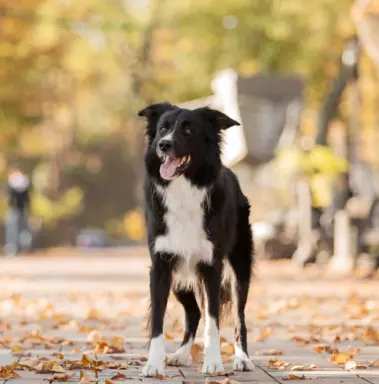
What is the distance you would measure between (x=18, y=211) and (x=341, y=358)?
20512 mm

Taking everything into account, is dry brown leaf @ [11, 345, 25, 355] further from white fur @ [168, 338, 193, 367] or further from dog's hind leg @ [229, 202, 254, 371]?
dog's hind leg @ [229, 202, 254, 371]

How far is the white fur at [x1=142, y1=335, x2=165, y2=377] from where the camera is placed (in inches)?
256

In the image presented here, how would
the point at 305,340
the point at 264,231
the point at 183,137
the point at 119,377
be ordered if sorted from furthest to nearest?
the point at 264,231 < the point at 305,340 < the point at 183,137 < the point at 119,377

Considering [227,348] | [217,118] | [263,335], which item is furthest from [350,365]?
[263,335]

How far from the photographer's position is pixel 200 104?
2358cm

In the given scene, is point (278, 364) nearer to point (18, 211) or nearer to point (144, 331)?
point (144, 331)

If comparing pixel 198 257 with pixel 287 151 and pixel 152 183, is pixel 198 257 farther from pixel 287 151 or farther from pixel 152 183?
pixel 287 151

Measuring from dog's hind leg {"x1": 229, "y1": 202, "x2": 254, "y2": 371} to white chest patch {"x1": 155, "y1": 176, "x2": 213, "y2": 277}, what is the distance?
0.71m

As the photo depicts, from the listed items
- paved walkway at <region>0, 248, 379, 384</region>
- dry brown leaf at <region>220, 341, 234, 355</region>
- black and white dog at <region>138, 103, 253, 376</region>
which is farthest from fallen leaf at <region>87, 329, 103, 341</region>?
black and white dog at <region>138, 103, 253, 376</region>

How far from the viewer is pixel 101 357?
7469 millimetres

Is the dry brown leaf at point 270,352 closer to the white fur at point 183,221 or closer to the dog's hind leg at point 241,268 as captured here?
the dog's hind leg at point 241,268

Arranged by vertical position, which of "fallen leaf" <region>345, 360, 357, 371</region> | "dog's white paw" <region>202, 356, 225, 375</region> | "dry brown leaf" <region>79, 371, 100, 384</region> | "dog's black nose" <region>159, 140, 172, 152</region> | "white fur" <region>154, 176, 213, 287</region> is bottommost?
"fallen leaf" <region>345, 360, 357, 371</region>

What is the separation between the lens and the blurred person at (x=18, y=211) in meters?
26.5

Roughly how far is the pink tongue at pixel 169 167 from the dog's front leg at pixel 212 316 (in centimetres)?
69
